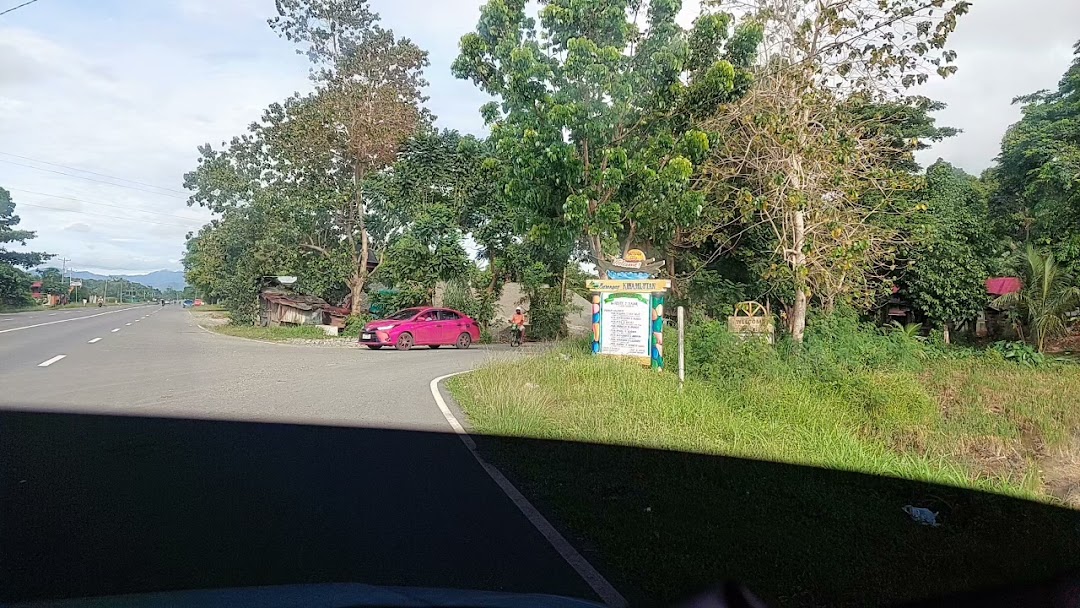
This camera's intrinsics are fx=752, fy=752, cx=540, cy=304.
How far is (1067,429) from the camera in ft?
36.7

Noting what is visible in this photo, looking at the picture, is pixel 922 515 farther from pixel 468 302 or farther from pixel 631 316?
pixel 468 302

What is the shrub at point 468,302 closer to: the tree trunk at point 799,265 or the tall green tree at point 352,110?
the tall green tree at point 352,110

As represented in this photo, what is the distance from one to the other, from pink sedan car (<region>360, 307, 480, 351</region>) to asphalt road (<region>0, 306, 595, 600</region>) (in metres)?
12.2

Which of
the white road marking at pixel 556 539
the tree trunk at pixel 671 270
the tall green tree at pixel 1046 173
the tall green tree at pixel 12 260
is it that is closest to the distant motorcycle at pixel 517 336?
the tree trunk at pixel 671 270

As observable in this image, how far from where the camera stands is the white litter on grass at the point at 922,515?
5.85m

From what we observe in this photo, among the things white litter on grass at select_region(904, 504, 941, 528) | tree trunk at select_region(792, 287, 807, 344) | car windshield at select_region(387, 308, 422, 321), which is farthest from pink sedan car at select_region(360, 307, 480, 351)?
white litter on grass at select_region(904, 504, 941, 528)

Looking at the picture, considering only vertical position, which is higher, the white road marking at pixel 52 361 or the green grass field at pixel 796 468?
the white road marking at pixel 52 361

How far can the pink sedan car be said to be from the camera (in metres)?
24.4

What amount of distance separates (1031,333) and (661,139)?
10528mm

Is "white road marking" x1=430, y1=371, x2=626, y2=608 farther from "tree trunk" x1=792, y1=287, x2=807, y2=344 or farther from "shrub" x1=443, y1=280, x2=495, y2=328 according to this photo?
"shrub" x1=443, y1=280, x2=495, y2=328

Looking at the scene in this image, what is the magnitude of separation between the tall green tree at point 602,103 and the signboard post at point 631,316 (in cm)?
266

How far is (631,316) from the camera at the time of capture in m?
13.4

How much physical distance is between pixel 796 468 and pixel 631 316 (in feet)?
21.3

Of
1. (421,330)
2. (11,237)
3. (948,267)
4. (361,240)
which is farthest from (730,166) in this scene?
(11,237)
